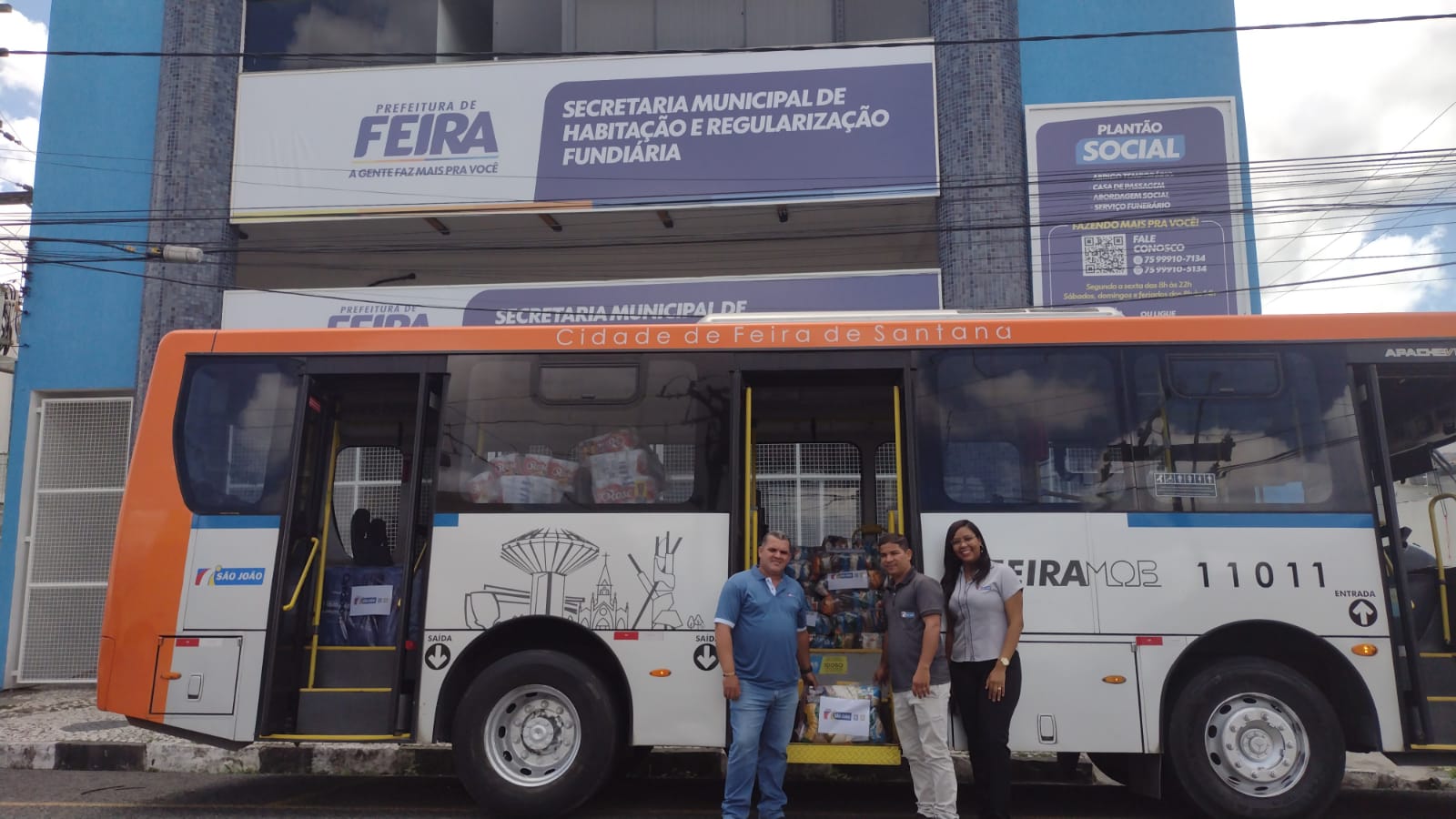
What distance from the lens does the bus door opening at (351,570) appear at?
664 cm

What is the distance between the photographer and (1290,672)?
6.22 metres

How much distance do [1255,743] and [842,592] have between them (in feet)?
8.89

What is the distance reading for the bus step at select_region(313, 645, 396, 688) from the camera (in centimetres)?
686

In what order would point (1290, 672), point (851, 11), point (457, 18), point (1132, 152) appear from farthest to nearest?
point (457, 18) → point (851, 11) → point (1132, 152) → point (1290, 672)

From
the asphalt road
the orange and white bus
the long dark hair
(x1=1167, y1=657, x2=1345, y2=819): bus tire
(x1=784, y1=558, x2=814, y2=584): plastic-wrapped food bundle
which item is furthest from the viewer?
(x1=784, y1=558, x2=814, y2=584): plastic-wrapped food bundle

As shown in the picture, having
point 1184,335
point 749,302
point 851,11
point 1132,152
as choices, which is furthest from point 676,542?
point 851,11

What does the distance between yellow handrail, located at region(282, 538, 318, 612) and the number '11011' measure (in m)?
5.72

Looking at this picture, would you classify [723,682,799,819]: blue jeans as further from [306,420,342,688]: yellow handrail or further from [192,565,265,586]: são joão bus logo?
[192,565,265,586]: são joão bus logo

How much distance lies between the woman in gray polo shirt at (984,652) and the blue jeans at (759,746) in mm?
1023

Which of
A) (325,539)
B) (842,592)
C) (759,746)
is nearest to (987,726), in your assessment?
(759,746)

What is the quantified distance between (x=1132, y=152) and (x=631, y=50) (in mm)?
6735

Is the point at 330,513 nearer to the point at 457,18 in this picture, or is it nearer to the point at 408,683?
the point at 408,683

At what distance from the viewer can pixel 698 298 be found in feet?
42.7

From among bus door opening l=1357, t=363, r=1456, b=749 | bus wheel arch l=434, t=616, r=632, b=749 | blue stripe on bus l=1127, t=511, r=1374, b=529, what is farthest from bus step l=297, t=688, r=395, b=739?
bus door opening l=1357, t=363, r=1456, b=749
